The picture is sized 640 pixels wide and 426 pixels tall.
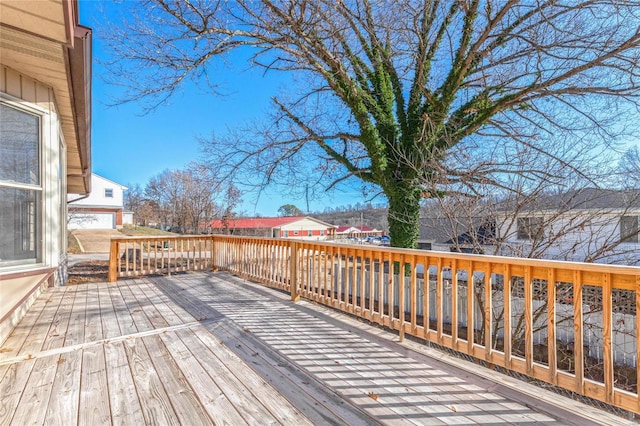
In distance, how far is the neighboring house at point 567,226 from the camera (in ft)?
13.6

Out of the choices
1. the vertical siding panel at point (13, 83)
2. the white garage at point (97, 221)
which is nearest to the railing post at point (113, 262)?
the vertical siding panel at point (13, 83)

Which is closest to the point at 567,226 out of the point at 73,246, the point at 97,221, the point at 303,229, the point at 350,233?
the point at 73,246

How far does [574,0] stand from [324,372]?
6955 mm

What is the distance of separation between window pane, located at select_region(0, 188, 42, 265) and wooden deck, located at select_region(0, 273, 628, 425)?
0.83m

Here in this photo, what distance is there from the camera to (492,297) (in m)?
4.37

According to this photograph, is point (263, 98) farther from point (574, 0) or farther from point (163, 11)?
point (574, 0)

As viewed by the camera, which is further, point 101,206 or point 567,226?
point 101,206

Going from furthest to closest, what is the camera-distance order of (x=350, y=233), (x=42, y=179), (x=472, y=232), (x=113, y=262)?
(x=350, y=233), (x=113, y=262), (x=472, y=232), (x=42, y=179)

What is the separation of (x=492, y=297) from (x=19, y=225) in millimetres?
5328

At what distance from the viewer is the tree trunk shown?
23.2 ft

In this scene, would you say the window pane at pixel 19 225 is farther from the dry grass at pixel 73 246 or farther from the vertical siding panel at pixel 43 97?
the dry grass at pixel 73 246

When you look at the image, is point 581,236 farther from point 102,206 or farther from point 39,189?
point 102,206

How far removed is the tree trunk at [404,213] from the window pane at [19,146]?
595 cm

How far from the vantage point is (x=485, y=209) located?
4707mm
